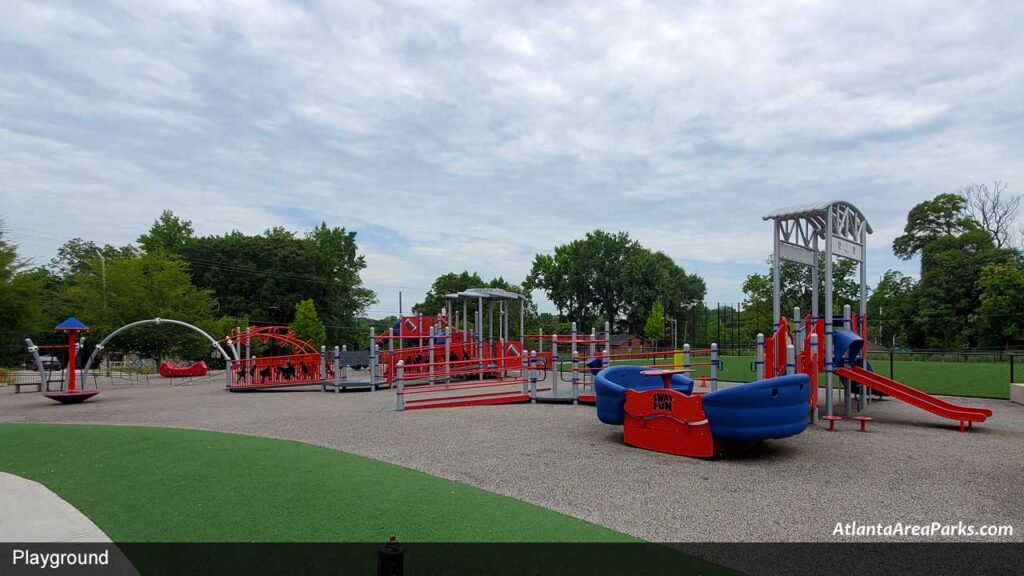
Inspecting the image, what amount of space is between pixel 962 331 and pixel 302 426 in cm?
5212

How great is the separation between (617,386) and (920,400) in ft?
18.4

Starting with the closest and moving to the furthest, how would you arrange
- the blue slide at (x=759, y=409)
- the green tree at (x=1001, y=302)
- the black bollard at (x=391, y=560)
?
the black bollard at (x=391, y=560) < the blue slide at (x=759, y=409) < the green tree at (x=1001, y=302)

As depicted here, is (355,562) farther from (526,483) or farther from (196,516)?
(526,483)

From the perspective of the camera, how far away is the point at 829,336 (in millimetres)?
11234

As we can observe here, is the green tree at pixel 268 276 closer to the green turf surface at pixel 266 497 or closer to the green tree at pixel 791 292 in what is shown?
the green tree at pixel 791 292

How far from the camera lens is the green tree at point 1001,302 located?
42250 mm

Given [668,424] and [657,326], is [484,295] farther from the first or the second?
[657,326]

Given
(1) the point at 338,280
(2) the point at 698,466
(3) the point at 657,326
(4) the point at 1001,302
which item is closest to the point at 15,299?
(2) the point at 698,466

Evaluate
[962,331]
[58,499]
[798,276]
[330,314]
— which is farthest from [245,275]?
[962,331]

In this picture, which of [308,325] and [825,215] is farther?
[308,325]

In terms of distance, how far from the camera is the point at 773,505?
579cm

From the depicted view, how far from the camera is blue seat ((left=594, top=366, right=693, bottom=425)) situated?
380 inches

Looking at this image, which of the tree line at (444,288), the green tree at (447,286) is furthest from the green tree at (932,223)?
the green tree at (447,286)

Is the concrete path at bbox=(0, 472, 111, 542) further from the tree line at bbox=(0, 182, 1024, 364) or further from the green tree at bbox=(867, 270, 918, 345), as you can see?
the green tree at bbox=(867, 270, 918, 345)
